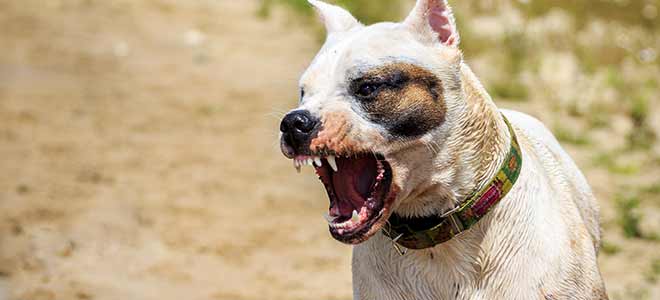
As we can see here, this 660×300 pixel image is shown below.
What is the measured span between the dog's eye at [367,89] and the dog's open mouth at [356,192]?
0.19 meters

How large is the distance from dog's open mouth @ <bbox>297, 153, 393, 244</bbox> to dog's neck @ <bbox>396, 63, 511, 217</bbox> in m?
0.13

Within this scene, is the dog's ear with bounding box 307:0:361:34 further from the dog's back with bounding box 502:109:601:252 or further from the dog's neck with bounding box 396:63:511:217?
the dog's back with bounding box 502:109:601:252

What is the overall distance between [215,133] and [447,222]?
5.95 m

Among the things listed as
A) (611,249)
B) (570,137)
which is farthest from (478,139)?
(570,137)

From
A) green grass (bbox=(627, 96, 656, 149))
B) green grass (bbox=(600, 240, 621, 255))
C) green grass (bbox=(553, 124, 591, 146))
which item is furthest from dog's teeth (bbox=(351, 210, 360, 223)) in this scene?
green grass (bbox=(627, 96, 656, 149))

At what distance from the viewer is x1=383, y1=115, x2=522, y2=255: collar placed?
3600 mm

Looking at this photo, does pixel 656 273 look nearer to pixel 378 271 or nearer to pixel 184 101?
pixel 378 271

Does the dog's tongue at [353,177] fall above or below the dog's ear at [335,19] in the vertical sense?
below

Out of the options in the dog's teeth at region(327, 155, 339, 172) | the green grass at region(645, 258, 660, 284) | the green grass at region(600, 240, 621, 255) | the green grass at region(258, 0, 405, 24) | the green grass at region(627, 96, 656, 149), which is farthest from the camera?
the green grass at region(258, 0, 405, 24)

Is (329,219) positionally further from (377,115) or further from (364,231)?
(377,115)

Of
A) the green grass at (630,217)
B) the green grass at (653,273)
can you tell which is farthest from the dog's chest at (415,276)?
the green grass at (630,217)

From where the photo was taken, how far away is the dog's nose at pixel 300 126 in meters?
3.35

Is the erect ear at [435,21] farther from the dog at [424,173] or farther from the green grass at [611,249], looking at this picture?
the green grass at [611,249]

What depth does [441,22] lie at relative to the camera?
359 cm
